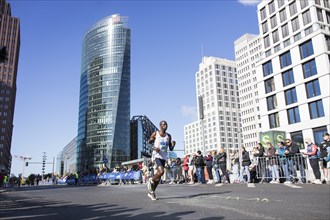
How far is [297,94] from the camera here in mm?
45219

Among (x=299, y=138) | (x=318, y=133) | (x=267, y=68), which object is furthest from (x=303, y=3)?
(x=299, y=138)

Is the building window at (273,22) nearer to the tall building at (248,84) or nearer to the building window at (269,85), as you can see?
the building window at (269,85)

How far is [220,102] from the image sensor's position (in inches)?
5571

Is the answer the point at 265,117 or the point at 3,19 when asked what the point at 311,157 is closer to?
the point at 265,117

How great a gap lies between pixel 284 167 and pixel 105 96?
11078 centimetres

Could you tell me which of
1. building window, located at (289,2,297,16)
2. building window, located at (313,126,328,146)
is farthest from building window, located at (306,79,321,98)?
building window, located at (289,2,297,16)

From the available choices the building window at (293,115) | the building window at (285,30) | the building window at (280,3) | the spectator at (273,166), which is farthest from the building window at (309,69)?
the spectator at (273,166)

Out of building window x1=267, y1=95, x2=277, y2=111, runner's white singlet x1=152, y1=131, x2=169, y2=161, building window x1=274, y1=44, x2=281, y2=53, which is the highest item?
building window x1=274, y1=44, x2=281, y2=53

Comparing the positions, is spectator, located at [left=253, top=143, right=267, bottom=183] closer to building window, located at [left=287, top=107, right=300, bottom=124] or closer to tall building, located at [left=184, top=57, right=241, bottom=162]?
building window, located at [left=287, top=107, right=300, bottom=124]

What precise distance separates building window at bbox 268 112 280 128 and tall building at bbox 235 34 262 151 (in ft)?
241

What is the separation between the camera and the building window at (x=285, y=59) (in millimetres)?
47562

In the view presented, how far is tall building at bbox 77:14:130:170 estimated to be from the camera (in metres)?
117

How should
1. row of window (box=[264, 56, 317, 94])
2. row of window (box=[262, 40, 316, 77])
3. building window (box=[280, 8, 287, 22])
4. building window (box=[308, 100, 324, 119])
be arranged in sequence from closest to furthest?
building window (box=[308, 100, 324, 119]), row of window (box=[264, 56, 317, 94]), row of window (box=[262, 40, 316, 77]), building window (box=[280, 8, 287, 22])

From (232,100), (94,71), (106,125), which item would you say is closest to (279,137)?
(106,125)
